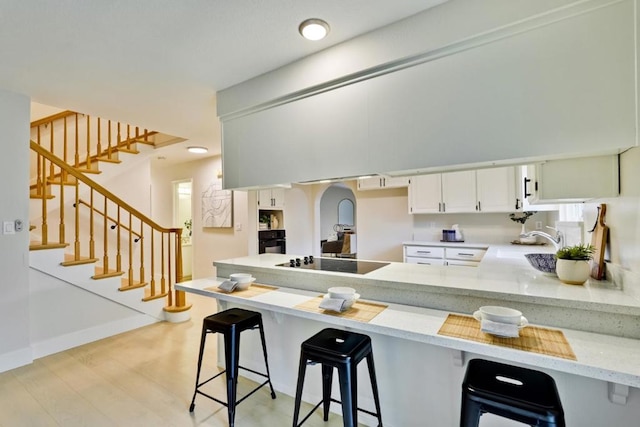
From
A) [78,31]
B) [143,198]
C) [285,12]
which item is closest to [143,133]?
[143,198]

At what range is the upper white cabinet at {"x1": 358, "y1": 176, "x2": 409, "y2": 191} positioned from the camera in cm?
477

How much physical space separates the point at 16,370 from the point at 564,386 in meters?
4.07

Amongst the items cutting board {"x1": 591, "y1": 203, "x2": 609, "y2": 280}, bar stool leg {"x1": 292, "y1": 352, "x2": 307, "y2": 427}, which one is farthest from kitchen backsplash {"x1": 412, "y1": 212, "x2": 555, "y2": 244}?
bar stool leg {"x1": 292, "y1": 352, "x2": 307, "y2": 427}

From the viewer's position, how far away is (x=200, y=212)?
5.80 meters

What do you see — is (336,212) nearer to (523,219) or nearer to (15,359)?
(523,219)

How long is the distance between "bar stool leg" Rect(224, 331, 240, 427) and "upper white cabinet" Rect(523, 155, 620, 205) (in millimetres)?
2046

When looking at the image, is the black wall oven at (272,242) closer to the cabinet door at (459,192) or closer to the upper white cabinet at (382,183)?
the upper white cabinet at (382,183)

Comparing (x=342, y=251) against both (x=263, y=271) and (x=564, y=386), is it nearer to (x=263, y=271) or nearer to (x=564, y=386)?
(x=263, y=271)

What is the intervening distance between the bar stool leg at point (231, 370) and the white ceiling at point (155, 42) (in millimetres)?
1948

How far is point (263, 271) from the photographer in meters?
2.54

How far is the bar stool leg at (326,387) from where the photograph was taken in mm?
1852

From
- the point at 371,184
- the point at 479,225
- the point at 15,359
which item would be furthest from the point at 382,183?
the point at 15,359

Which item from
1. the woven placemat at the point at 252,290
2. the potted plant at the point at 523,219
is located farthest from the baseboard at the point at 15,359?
the potted plant at the point at 523,219

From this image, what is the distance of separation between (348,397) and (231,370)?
834 mm
